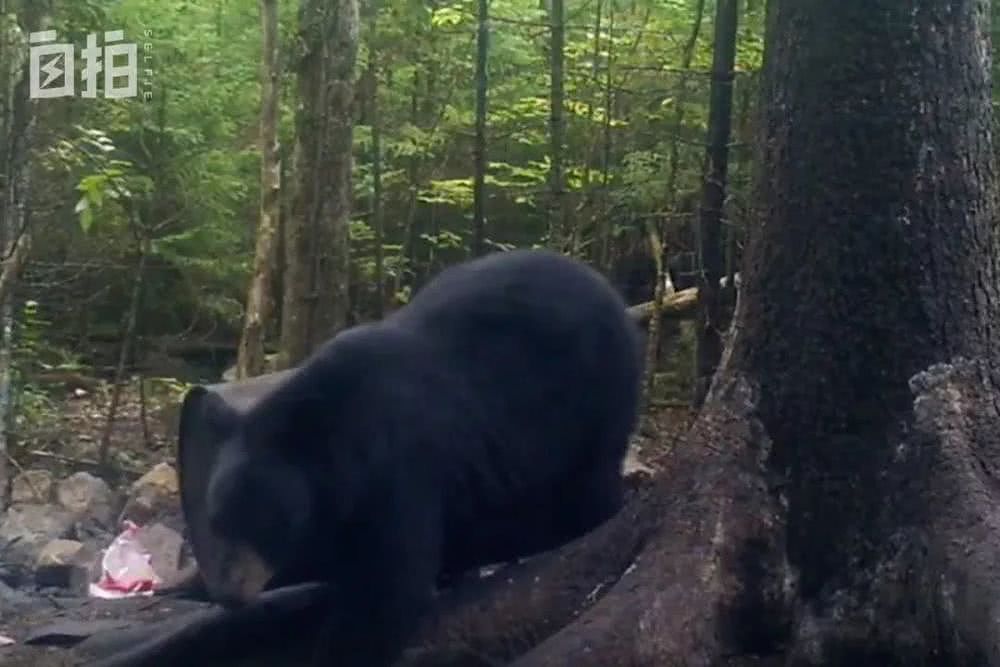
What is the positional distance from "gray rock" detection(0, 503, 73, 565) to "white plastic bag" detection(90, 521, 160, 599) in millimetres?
639

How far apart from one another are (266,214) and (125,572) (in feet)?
9.16

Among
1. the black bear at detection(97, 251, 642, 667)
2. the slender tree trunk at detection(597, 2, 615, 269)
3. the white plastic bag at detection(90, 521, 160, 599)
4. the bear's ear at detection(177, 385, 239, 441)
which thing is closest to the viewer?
the black bear at detection(97, 251, 642, 667)

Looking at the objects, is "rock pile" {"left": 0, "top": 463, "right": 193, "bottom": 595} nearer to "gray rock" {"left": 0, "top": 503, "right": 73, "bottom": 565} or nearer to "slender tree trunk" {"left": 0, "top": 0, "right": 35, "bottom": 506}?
"gray rock" {"left": 0, "top": 503, "right": 73, "bottom": 565}

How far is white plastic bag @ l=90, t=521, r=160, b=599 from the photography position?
6.32 meters

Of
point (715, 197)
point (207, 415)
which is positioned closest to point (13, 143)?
point (715, 197)

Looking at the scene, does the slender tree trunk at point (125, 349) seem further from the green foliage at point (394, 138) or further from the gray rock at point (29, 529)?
the gray rock at point (29, 529)

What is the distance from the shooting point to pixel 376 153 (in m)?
10.7

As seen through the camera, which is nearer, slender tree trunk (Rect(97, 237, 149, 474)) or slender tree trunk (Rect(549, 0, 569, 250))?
slender tree trunk (Rect(549, 0, 569, 250))

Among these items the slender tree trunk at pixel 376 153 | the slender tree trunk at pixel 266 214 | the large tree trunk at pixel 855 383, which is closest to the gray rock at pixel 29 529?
the slender tree trunk at pixel 266 214

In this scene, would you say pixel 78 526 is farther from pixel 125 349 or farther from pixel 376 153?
pixel 376 153

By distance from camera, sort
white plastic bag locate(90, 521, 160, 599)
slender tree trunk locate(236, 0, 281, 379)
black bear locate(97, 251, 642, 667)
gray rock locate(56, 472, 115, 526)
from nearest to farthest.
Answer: black bear locate(97, 251, 642, 667) < white plastic bag locate(90, 521, 160, 599) < gray rock locate(56, 472, 115, 526) < slender tree trunk locate(236, 0, 281, 379)


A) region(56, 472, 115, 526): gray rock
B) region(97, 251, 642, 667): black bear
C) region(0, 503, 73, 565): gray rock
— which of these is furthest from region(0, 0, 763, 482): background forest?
region(97, 251, 642, 667): black bear

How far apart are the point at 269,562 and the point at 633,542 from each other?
1.04 m

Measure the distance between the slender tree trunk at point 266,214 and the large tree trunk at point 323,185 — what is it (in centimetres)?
52
